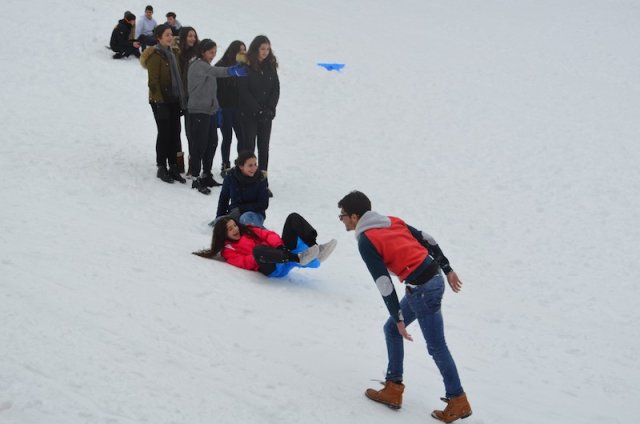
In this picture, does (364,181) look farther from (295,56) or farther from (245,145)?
(295,56)

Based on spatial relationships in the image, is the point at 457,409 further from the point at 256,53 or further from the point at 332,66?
the point at 332,66

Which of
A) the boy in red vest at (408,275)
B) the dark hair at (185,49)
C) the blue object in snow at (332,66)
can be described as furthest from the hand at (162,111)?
the blue object in snow at (332,66)

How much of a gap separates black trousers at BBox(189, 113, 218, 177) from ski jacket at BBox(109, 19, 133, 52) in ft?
24.3

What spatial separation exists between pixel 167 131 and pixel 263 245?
3.32 metres

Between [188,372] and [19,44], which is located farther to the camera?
[19,44]

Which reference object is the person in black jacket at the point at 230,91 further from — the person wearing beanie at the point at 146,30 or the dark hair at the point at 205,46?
the person wearing beanie at the point at 146,30

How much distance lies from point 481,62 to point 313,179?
1007 centimetres

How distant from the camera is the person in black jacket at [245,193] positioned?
739 centimetres

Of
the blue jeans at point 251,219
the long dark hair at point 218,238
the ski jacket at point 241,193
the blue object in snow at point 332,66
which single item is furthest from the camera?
the blue object in snow at point 332,66

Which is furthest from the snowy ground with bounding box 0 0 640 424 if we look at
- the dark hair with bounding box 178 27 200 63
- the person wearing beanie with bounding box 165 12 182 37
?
the dark hair with bounding box 178 27 200 63

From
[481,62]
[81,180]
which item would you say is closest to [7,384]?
[81,180]

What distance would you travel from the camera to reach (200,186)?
9383 mm

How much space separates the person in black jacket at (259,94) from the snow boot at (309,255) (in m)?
2.78

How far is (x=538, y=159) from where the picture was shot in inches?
501
